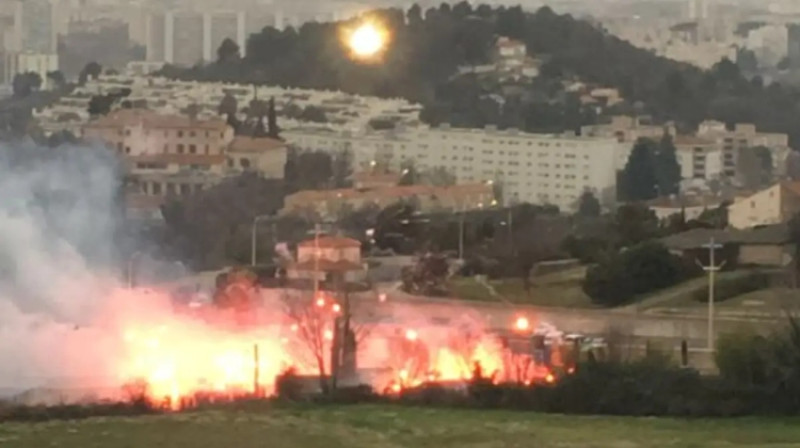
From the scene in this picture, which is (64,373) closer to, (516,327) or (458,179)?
(516,327)

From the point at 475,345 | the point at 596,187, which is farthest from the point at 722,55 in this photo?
the point at 475,345

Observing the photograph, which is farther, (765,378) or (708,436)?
(765,378)

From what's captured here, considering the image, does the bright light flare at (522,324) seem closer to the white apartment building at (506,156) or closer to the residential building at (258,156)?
the white apartment building at (506,156)

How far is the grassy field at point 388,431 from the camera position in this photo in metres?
4.91

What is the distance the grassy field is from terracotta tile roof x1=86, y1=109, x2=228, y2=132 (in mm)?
3783

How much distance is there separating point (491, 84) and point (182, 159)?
212 cm

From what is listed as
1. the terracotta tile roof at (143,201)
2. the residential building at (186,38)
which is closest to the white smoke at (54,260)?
the terracotta tile roof at (143,201)

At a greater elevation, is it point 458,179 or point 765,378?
point 458,179

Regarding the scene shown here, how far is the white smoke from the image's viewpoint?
648cm

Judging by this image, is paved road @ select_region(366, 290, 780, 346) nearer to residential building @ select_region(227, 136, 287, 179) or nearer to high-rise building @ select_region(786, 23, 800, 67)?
residential building @ select_region(227, 136, 287, 179)

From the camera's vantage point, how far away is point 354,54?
32.6ft

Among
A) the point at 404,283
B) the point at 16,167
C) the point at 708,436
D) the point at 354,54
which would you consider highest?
the point at 354,54

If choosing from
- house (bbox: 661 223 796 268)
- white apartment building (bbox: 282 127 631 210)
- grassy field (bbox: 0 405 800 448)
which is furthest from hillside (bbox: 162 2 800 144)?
grassy field (bbox: 0 405 800 448)

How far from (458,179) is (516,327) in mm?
1997
